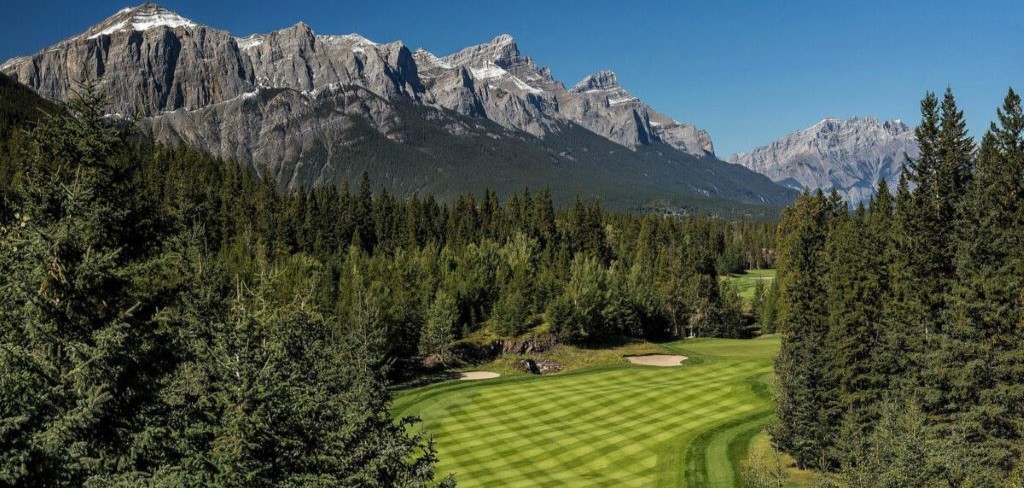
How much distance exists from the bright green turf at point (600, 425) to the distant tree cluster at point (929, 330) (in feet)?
19.8

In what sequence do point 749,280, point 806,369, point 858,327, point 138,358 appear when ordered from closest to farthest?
point 138,358 → point 806,369 → point 858,327 → point 749,280

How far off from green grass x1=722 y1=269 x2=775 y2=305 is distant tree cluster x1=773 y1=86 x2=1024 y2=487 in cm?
8215

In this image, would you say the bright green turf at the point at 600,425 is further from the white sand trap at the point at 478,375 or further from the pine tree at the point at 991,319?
the pine tree at the point at 991,319

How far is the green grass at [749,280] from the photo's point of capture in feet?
438

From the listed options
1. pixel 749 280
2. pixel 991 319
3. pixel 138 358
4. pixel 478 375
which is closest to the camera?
pixel 138 358

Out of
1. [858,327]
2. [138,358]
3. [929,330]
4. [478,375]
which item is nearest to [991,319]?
[929,330]

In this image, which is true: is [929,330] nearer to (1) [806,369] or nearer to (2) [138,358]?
(1) [806,369]

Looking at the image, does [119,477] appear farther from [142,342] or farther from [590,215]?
[590,215]

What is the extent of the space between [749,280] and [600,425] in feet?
405

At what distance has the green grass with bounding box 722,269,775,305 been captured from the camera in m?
133

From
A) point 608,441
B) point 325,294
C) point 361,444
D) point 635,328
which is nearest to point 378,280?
point 325,294

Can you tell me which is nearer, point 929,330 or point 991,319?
point 991,319

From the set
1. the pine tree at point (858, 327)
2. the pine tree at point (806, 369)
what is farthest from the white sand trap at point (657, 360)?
the pine tree at point (858, 327)

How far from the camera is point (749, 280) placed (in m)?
159
